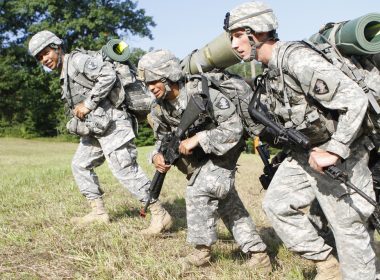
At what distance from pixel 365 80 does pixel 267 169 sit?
1389 millimetres

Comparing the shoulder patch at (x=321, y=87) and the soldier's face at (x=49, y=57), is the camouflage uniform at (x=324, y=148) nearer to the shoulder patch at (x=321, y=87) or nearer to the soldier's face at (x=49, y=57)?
the shoulder patch at (x=321, y=87)

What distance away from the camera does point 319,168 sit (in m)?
2.89

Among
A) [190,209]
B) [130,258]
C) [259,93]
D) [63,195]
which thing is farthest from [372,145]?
[63,195]

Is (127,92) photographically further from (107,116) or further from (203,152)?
(203,152)

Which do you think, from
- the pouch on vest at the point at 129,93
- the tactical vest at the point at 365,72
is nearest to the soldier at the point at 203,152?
the tactical vest at the point at 365,72

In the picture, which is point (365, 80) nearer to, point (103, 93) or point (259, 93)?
point (259, 93)

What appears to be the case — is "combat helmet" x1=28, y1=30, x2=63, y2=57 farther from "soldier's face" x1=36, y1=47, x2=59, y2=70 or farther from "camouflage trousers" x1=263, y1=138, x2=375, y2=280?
"camouflage trousers" x1=263, y1=138, x2=375, y2=280

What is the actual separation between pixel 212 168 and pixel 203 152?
0.58ft

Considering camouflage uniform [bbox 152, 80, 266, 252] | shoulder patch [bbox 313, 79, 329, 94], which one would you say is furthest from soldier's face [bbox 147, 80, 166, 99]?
shoulder patch [bbox 313, 79, 329, 94]

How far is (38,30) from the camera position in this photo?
35719 millimetres

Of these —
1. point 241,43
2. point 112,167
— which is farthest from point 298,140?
point 112,167

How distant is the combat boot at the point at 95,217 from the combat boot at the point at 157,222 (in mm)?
628

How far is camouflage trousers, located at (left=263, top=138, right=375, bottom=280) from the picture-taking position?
3076 mm

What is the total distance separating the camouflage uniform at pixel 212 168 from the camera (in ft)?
12.5
